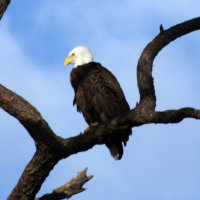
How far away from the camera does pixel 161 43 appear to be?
6398 mm

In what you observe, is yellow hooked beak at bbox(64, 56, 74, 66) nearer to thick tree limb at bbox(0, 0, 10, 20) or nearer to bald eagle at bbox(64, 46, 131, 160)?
bald eagle at bbox(64, 46, 131, 160)

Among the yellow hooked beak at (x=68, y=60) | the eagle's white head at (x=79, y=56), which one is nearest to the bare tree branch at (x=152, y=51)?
the eagle's white head at (x=79, y=56)

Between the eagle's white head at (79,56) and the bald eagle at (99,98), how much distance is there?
56 centimetres

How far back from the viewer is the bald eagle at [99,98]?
718 centimetres

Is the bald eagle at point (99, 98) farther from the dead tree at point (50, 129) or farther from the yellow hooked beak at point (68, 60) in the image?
the dead tree at point (50, 129)

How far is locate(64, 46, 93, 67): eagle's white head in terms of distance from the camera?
811 centimetres

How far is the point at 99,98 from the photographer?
722 centimetres

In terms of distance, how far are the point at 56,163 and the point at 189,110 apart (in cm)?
161

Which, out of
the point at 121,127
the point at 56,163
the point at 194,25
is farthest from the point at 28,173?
the point at 194,25

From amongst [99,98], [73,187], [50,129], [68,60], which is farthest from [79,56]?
[50,129]

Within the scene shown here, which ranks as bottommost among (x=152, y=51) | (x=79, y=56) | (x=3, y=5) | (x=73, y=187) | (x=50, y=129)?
(x=73, y=187)

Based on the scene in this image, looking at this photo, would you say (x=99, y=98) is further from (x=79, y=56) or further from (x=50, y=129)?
(x=50, y=129)

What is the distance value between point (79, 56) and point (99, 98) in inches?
45.9

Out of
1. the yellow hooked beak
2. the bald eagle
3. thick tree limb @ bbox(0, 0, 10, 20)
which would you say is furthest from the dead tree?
the yellow hooked beak
